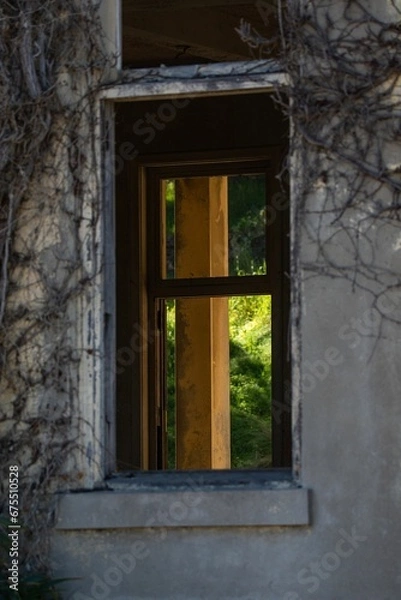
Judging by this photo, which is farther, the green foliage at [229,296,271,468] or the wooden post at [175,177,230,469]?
the green foliage at [229,296,271,468]

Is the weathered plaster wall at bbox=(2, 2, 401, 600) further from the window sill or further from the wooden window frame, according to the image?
the wooden window frame

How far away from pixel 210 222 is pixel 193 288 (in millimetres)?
1815

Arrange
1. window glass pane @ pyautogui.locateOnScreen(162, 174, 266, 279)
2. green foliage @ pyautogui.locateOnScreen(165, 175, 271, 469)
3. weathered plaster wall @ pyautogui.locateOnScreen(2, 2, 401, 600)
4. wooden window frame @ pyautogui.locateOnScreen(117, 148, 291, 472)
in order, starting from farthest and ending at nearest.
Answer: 1. green foliage @ pyautogui.locateOnScreen(165, 175, 271, 469)
2. window glass pane @ pyautogui.locateOnScreen(162, 174, 266, 279)
3. wooden window frame @ pyautogui.locateOnScreen(117, 148, 291, 472)
4. weathered plaster wall @ pyautogui.locateOnScreen(2, 2, 401, 600)

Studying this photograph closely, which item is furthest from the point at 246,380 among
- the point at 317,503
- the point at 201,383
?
the point at 317,503

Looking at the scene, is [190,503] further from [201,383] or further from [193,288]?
[201,383]

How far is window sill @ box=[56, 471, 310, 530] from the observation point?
4.86 m

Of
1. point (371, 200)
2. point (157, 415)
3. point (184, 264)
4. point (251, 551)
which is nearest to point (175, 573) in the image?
point (251, 551)

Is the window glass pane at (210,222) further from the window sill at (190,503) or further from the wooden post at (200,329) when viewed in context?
the window sill at (190,503)

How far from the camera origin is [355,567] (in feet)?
15.8

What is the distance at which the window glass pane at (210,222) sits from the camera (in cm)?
1067

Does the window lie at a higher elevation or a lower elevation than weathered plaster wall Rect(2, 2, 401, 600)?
higher

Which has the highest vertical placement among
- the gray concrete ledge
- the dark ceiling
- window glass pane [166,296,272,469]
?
the dark ceiling

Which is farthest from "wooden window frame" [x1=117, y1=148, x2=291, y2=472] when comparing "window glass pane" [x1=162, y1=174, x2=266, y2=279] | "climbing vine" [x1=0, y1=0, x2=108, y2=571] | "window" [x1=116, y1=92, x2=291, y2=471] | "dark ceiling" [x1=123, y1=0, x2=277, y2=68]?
"climbing vine" [x1=0, y1=0, x2=108, y2=571]

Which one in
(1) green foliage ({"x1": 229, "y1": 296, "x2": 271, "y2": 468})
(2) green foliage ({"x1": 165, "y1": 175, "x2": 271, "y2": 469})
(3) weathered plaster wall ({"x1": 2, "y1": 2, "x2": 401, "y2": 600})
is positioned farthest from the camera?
(1) green foliage ({"x1": 229, "y1": 296, "x2": 271, "y2": 468})
